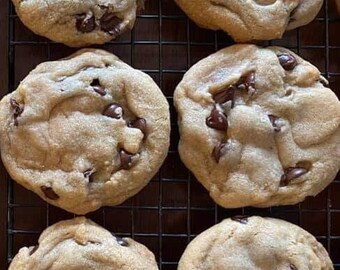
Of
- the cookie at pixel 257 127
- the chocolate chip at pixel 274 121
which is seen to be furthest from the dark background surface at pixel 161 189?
the chocolate chip at pixel 274 121

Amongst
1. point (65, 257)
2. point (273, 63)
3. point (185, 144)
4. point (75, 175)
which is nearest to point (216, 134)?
point (185, 144)

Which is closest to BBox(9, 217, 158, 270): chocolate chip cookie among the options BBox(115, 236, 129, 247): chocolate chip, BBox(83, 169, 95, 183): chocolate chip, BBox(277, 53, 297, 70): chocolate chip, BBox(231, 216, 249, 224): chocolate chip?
BBox(115, 236, 129, 247): chocolate chip

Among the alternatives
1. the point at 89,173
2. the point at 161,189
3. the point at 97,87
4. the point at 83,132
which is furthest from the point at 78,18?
the point at 161,189

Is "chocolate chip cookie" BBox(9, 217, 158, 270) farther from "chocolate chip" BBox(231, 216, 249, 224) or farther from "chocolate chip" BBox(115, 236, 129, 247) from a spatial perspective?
"chocolate chip" BBox(231, 216, 249, 224)

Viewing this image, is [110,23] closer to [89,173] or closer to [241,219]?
[89,173]

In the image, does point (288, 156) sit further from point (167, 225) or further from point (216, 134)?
point (167, 225)

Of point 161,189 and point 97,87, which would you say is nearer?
point 97,87

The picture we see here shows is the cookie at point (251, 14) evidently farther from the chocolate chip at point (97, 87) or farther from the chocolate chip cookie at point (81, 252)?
the chocolate chip cookie at point (81, 252)
